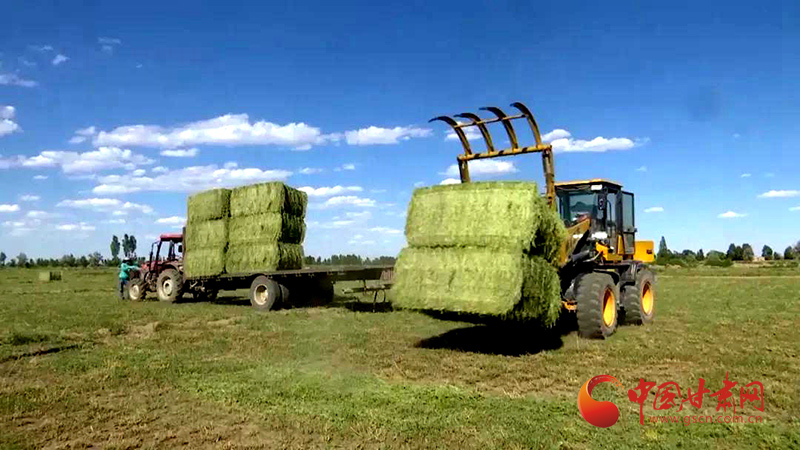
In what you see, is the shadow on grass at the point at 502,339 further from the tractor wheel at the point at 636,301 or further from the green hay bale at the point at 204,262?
the green hay bale at the point at 204,262

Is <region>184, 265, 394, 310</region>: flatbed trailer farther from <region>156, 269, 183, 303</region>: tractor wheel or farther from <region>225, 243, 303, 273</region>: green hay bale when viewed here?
<region>156, 269, 183, 303</region>: tractor wheel

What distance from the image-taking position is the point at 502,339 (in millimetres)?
9719

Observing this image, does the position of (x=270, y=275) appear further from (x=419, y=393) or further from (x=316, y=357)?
(x=419, y=393)

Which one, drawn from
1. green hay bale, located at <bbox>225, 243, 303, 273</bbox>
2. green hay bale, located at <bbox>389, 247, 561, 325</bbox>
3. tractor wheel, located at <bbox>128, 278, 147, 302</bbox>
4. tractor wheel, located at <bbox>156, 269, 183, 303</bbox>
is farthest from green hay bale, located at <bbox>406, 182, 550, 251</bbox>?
tractor wheel, located at <bbox>128, 278, 147, 302</bbox>

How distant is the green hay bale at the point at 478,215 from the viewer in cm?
780

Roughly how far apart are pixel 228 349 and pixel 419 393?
447 centimetres

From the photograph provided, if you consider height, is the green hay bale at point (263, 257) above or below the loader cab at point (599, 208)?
below

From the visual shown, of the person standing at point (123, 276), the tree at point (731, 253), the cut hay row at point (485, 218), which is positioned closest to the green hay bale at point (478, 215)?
the cut hay row at point (485, 218)

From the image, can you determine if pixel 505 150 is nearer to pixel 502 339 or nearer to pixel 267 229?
pixel 502 339

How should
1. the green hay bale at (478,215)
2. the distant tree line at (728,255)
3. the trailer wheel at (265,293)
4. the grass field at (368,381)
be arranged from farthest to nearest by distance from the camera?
the distant tree line at (728,255)
the trailer wheel at (265,293)
the green hay bale at (478,215)
the grass field at (368,381)

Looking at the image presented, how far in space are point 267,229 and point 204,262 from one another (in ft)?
9.10

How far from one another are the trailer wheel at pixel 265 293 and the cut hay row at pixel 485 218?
27.3ft

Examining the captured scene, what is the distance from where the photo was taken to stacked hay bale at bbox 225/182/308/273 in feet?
54.3

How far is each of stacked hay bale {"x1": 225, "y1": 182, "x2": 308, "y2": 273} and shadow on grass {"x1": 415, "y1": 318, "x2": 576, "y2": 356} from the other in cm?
725
